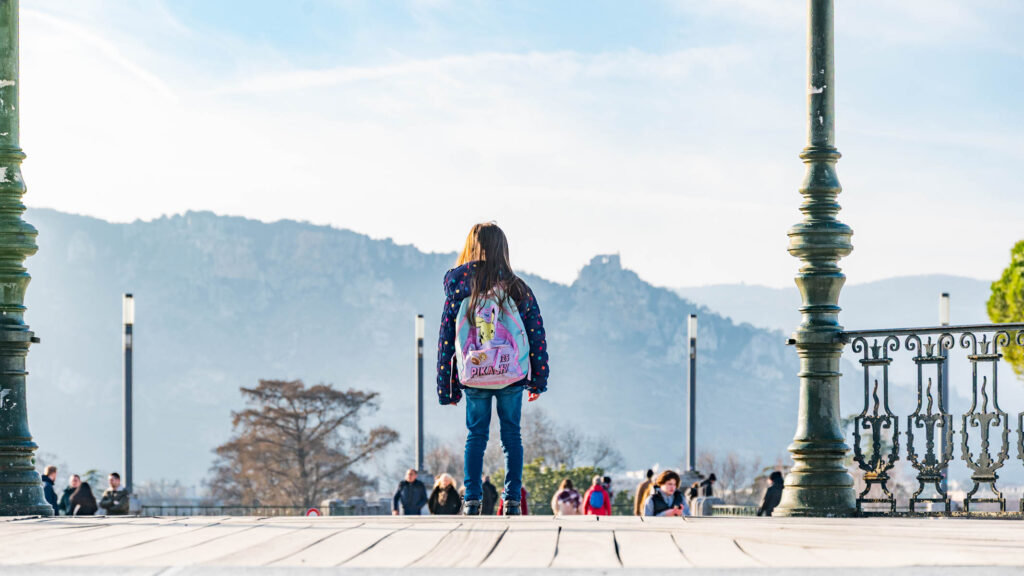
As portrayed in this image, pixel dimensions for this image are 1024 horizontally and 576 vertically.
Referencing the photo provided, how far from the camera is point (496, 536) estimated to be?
567cm

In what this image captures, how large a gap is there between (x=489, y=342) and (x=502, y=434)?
0.64 metres

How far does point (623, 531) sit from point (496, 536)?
56cm

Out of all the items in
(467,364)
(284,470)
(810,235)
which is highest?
(810,235)

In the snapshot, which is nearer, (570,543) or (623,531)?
(570,543)

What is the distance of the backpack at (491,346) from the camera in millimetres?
8195

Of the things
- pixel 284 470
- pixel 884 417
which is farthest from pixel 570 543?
pixel 284 470

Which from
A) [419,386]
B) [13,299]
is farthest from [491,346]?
[419,386]

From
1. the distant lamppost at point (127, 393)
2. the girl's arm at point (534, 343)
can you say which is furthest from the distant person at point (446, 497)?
the distant lamppost at point (127, 393)

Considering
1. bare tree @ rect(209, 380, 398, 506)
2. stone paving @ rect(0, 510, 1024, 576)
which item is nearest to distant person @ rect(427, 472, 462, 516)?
stone paving @ rect(0, 510, 1024, 576)

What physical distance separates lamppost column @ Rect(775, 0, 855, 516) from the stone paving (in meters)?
2.26

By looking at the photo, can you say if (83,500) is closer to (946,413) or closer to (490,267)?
(490,267)

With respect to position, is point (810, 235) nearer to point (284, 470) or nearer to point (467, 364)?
point (467, 364)

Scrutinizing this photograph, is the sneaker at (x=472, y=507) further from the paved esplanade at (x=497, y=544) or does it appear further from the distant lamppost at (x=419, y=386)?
the distant lamppost at (x=419, y=386)

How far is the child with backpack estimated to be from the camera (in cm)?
821
